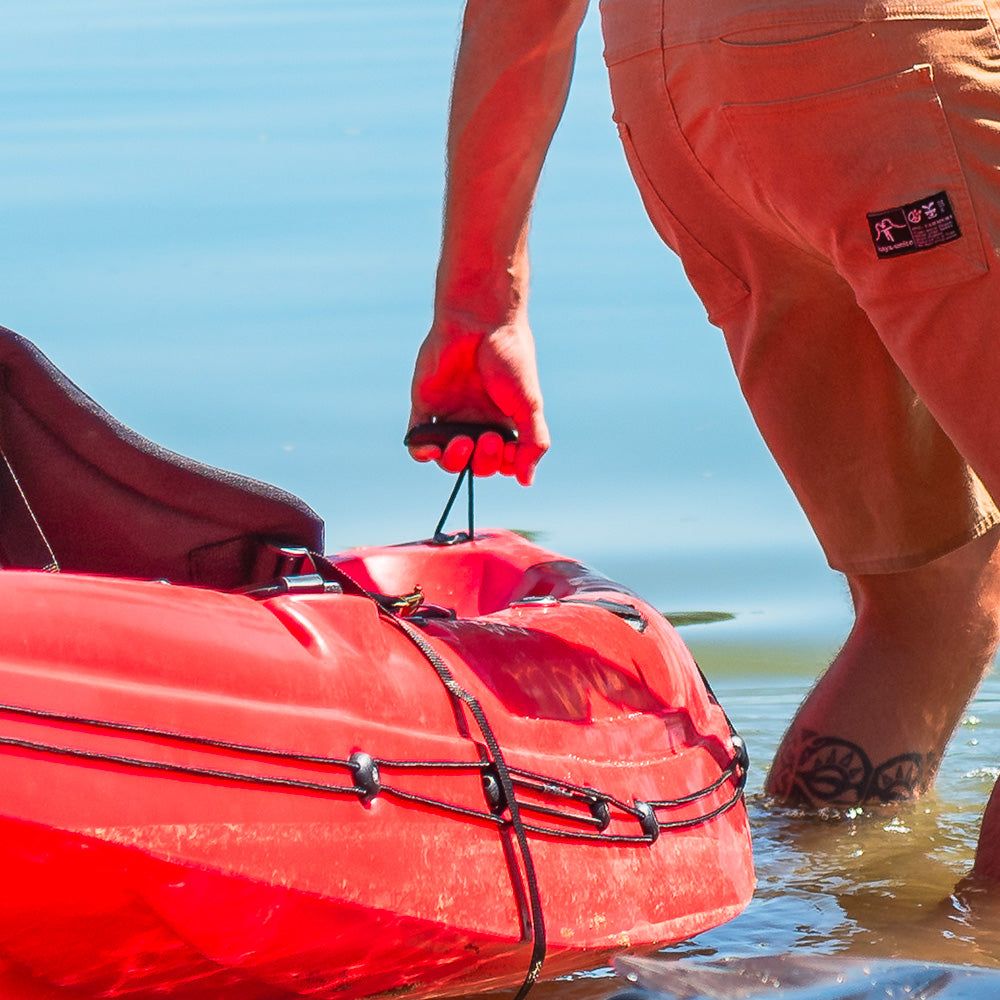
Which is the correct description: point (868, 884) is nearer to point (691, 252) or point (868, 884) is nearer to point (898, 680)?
point (898, 680)

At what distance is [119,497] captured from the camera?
2348 mm

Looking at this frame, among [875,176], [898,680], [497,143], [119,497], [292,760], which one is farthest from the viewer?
[898,680]

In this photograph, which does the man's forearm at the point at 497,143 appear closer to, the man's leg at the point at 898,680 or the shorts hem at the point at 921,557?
the shorts hem at the point at 921,557

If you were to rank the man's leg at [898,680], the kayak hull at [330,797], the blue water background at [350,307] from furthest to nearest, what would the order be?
1. the blue water background at [350,307]
2. the man's leg at [898,680]
3. the kayak hull at [330,797]

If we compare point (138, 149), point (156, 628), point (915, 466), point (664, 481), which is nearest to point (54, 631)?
point (156, 628)

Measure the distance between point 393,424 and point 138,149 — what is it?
3918 mm

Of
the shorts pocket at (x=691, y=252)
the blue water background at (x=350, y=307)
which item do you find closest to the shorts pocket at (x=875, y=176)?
the shorts pocket at (x=691, y=252)

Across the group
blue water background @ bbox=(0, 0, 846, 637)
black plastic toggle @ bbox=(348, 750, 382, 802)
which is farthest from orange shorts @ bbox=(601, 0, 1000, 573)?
blue water background @ bbox=(0, 0, 846, 637)

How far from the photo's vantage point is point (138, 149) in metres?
8.61

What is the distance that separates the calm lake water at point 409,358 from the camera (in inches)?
114

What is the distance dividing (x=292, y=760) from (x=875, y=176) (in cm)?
97

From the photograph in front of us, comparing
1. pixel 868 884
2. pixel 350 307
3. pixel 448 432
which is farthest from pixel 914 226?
pixel 350 307

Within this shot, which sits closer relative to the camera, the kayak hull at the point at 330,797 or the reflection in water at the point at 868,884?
the kayak hull at the point at 330,797

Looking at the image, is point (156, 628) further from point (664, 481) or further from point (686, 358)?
point (686, 358)
